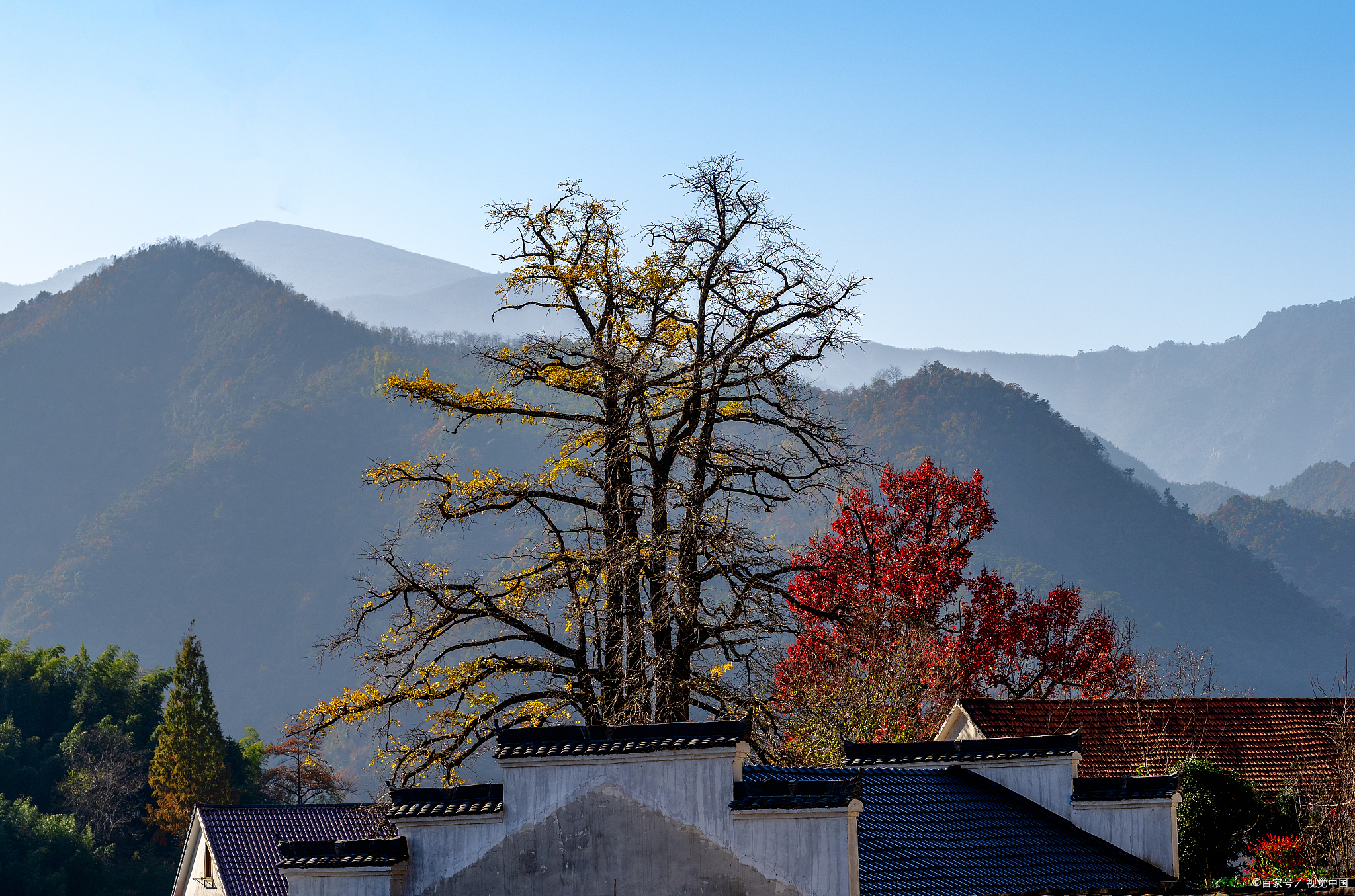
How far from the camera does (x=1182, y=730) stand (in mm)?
24344

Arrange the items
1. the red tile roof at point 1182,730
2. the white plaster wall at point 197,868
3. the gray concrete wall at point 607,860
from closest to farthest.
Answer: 1. the gray concrete wall at point 607,860
2. the red tile roof at point 1182,730
3. the white plaster wall at point 197,868

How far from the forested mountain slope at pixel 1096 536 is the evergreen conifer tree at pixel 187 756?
232ft

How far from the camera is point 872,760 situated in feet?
45.9

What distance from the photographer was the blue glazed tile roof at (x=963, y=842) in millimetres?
10570

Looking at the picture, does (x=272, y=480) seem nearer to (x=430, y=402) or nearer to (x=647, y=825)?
(x=430, y=402)

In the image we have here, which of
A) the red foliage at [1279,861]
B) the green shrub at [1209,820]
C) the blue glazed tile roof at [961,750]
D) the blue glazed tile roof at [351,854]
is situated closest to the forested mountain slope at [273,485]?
the green shrub at [1209,820]

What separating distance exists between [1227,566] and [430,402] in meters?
115

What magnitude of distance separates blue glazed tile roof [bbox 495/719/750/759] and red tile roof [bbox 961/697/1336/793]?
14257mm

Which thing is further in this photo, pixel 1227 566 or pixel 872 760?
pixel 1227 566

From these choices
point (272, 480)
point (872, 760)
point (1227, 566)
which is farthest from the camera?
point (272, 480)

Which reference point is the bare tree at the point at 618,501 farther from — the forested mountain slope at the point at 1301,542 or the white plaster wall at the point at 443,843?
the forested mountain slope at the point at 1301,542

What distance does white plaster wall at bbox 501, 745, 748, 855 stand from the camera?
9500 millimetres

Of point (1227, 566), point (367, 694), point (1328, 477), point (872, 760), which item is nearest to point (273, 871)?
point (367, 694)

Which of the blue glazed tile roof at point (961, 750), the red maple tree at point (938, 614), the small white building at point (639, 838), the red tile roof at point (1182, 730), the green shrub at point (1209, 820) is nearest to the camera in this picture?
the small white building at point (639, 838)
